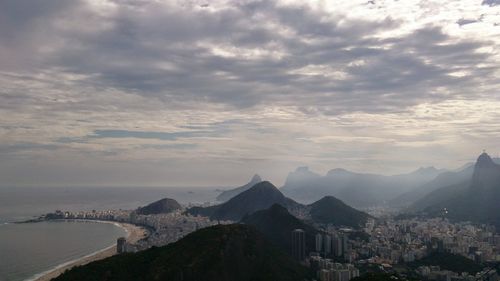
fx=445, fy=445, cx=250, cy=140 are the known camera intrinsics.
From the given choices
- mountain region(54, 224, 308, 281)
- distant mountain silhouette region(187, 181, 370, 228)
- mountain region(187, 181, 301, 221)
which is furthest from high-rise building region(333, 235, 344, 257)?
mountain region(187, 181, 301, 221)

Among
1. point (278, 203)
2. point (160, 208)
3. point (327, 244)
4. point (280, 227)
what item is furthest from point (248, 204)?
point (327, 244)

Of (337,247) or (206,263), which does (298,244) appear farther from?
(206,263)

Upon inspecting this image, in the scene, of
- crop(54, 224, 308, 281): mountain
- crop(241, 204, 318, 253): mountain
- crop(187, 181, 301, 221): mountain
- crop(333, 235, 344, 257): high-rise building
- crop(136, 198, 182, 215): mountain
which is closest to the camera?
crop(54, 224, 308, 281): mountain

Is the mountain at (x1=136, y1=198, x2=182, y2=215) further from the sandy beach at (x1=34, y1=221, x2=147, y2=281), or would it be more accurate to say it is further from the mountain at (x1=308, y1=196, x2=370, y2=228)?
the mountain at (x1=308, y1=196, x2=370, y2=228)

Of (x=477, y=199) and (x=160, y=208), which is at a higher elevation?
(x=477, y=199)

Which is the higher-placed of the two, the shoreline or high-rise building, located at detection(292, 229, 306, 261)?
high-rise building, located at detection(292, 229, 306, 261)
